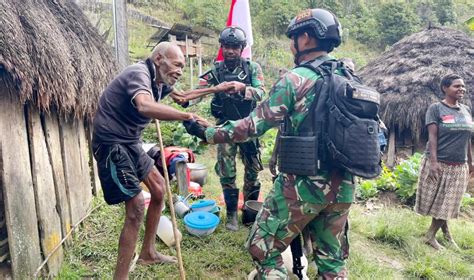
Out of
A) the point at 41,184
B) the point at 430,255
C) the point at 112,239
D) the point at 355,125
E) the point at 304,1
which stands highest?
the point at 304,1

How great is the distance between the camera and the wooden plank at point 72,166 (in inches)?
153

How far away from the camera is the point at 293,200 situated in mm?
2545

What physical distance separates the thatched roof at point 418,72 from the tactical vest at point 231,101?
8.03m

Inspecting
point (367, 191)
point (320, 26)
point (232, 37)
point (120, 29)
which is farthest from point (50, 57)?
point (367, 191)

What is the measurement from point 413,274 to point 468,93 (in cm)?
873

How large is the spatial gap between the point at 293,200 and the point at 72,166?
2.83 m

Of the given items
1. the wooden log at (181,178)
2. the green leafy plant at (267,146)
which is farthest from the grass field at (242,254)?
the green leafy plant at (267,146)

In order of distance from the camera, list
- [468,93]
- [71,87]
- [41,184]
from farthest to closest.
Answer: [468,93] → [71,87] → [41,184]

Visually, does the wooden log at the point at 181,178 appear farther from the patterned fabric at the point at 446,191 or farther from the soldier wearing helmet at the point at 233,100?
the patterned fabric at the point at 446,191

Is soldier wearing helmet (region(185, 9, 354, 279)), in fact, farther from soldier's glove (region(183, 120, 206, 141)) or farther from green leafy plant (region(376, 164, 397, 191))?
green leafy plant (region(376, 164, 397, 191))

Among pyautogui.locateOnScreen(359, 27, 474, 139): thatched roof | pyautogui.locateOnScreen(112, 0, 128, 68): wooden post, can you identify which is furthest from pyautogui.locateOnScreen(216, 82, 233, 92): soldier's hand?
pyautogui.locateOnScreen(359, 27, 474, 139): thatched roof

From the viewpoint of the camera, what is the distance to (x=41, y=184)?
3.22 meters

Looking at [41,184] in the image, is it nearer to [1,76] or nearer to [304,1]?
[1,76]

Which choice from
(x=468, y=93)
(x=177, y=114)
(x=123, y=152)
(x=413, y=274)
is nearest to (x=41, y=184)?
(x=123, y=152)
